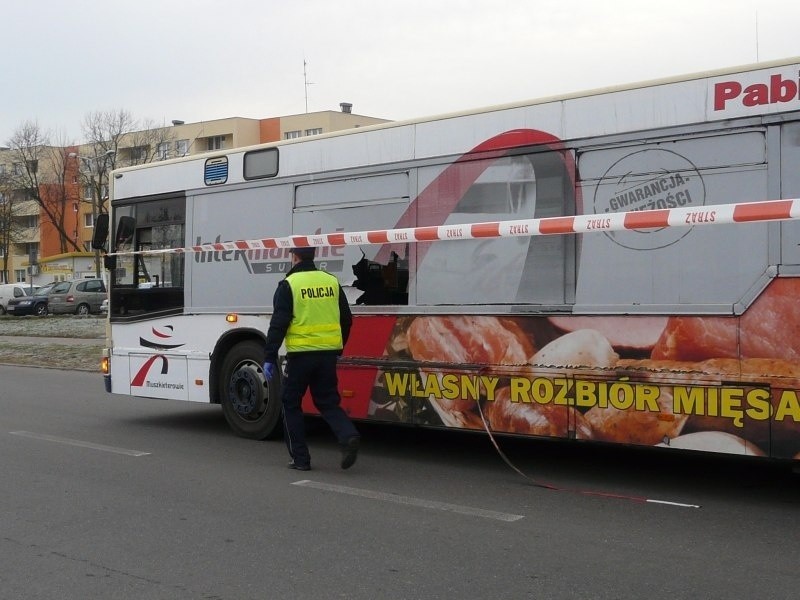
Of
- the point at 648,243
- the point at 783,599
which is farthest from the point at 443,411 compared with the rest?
the point at 783,599

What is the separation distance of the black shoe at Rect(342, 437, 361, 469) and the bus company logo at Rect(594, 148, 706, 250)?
8.49 feet

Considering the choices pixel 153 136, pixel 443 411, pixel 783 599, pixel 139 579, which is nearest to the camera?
pixel 783 599

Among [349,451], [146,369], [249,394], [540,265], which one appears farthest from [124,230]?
[540,265]

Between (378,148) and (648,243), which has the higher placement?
(378,148)

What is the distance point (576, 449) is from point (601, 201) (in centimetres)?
277

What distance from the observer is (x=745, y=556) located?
527 cm

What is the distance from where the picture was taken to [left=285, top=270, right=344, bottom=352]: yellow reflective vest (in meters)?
7.65

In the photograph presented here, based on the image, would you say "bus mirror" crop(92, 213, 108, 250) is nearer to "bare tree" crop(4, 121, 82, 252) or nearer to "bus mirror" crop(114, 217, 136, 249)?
"bus mirror" crop(114, 217, 136, 249)

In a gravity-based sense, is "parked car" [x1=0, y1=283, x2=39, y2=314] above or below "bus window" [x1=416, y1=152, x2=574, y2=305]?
below

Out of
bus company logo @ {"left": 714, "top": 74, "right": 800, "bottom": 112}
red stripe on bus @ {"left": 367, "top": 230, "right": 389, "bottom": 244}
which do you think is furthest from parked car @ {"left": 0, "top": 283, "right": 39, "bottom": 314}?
bus company logo @ {"left": 714, "top": 74, "right": 800, "bottom": 112}

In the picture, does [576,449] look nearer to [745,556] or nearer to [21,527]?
[745,556]

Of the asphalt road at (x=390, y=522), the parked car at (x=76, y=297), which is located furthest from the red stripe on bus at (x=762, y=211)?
the parked car at (x=76, y=297)

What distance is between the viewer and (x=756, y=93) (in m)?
6.30

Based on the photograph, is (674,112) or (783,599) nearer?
(783,599)
